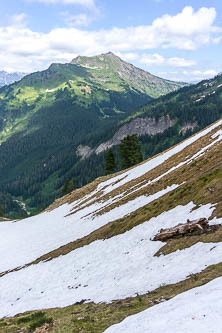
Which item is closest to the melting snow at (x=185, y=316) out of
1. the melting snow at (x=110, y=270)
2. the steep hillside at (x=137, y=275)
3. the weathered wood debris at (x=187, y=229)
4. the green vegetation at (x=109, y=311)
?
the steep hillside at (x=137, y=275)

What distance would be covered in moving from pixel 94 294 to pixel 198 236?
25.5 ft

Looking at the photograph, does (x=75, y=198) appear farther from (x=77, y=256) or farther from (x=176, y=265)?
(x=176, y=265)

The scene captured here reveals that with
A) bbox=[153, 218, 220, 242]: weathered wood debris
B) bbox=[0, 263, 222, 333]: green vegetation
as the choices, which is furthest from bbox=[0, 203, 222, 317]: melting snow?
bbox=[0, 263, 222, 333]: green vegetation

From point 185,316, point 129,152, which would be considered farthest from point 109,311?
point 129,152

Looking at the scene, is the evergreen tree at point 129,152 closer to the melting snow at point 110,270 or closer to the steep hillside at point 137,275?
the steep hillside at point 137,275

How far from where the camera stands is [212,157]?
32312 millimetres

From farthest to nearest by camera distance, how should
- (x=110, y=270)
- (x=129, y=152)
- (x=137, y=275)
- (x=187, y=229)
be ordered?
(x=129, y=152)
(x=110, y=270)
(x=187, y=229)
(x=137, y=275)

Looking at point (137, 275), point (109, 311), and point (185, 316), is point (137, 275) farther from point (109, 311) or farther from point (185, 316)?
point (185, 316)

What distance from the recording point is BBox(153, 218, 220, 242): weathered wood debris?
1789cm

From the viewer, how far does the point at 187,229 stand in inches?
740

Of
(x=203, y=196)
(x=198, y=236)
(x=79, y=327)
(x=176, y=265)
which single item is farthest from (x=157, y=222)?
(x=79, y=327)

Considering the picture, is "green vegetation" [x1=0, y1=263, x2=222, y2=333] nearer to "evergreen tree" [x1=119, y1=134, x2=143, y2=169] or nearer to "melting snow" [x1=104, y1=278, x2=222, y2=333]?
"melting snow" [x1=104, y1=278, x2=222, y2=333]

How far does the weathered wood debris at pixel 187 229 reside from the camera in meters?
17.9

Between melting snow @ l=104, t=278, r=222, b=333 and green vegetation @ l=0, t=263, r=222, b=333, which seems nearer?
melting snow @ l=104, t=278, r=222, b=333
